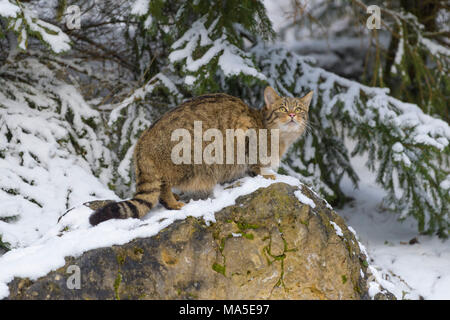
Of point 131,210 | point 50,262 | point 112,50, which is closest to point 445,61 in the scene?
point 112,50

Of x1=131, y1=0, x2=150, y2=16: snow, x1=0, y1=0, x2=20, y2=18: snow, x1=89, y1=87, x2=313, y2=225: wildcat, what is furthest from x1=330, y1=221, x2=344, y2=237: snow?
x1=0, y1=0, x2=20, y2=18: snow

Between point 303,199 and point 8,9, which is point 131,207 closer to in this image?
point 303,199

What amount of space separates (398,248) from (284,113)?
10.0 ft

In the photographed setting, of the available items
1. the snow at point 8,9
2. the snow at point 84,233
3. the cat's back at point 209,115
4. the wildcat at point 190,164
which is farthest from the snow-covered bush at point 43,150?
the cat's back at point 209,115

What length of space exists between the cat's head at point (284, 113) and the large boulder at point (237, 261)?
898mm

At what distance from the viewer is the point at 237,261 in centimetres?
312

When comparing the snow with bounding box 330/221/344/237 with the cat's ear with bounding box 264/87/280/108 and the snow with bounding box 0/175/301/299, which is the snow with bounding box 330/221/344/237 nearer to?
the snow with bounding box 0/175/301/299

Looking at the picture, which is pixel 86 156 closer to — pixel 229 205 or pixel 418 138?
pixel 229 205

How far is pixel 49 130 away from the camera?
5012 mm

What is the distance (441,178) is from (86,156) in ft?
13.5

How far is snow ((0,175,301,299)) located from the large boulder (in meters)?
0.05

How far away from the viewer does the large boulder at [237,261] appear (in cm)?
→ 290

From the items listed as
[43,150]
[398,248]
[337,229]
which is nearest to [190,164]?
[337,229]

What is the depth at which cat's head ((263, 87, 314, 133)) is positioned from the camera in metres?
4.15
